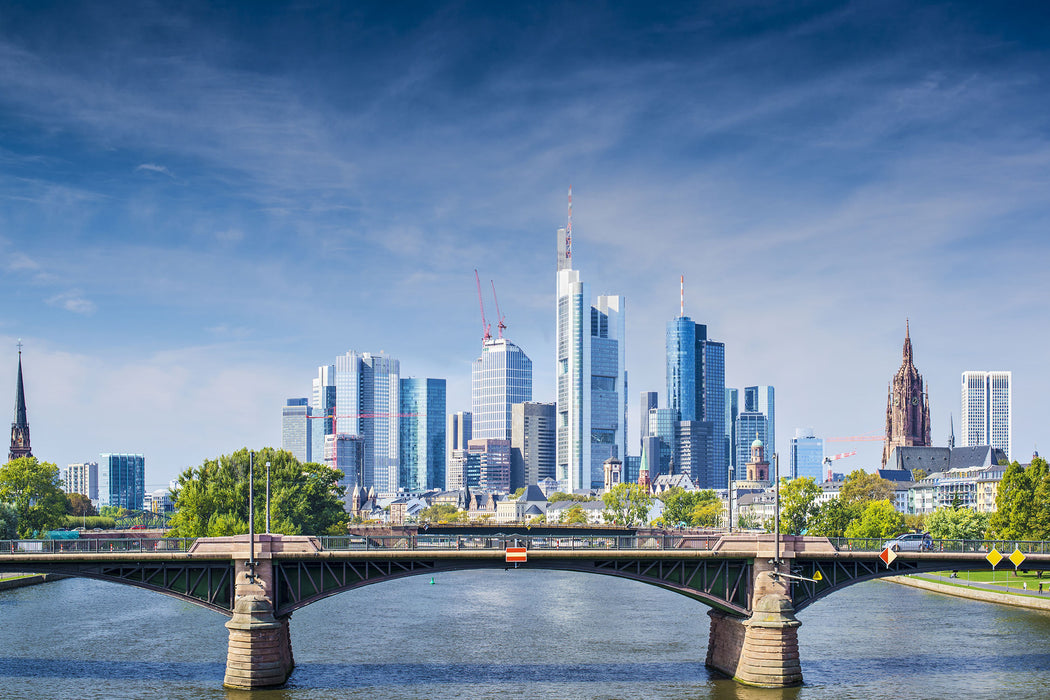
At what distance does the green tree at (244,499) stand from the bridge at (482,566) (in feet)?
175

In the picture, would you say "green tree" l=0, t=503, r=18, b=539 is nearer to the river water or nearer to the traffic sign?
the river water

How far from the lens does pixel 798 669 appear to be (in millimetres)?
78875

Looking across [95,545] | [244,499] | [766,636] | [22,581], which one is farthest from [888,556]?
[22,581]

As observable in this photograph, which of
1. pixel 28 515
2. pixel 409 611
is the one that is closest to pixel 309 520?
pixel 409 611

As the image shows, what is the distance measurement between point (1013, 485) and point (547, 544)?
84374 mm

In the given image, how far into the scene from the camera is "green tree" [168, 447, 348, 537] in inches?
5630

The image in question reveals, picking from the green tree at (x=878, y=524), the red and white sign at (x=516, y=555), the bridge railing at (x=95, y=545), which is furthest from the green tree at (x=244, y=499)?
the green tree at (x=878, y=524)

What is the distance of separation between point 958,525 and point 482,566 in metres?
110

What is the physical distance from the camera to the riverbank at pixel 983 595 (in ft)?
392

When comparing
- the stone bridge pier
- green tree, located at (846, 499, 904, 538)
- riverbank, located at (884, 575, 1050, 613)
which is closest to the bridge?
the stone bridge pier

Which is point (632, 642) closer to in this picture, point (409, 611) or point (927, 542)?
point (927, 542)

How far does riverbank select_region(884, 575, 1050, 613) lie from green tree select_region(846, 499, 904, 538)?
92.2 feet

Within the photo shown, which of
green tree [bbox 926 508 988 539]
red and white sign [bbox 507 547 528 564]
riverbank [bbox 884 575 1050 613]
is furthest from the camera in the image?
green tree [bbox 926 508 988 539]

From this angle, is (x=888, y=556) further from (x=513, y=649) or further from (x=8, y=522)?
(x=8, y=522)
